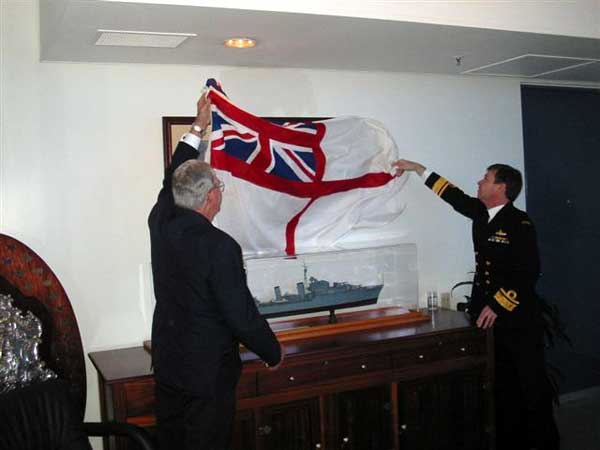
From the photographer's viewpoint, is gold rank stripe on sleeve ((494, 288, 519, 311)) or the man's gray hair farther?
gold rank stripe on sleeve ((494, 288, 519, 311))

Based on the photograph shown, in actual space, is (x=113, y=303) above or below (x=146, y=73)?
below

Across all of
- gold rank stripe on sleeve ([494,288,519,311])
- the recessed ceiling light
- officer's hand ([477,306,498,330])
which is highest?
the recessed ceiling light

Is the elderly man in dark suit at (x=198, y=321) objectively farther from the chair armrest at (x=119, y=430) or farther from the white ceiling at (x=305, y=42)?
the white ceiling at (x=305, y=42)

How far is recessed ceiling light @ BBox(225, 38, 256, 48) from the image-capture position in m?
3.00

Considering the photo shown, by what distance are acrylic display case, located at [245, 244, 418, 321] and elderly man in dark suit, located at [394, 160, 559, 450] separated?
383 millimetres

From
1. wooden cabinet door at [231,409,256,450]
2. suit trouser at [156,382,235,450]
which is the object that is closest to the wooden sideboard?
wooden cabinet door at [231,409,256,450]

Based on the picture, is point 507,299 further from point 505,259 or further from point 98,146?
point 98,146

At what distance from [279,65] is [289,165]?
0.59 metres

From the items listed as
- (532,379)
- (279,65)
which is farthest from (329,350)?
(279,65)

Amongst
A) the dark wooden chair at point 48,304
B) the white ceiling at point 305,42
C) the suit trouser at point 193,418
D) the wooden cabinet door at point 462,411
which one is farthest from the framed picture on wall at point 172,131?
the wooden cabinet door at point 462,411

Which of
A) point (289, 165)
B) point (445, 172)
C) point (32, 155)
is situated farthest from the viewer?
point (445, 172)

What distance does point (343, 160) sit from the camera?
→ 3500 millimetres

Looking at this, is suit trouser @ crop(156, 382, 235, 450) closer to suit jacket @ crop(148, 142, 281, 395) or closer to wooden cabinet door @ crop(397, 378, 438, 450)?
suit jacket @ crop(148, 142, 281, 395)

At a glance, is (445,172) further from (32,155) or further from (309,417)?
(32,155)
